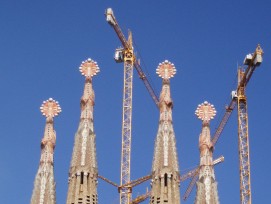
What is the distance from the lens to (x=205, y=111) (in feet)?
259

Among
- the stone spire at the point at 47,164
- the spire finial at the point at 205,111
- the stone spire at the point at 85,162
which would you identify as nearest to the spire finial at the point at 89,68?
the stone spire at the point at 85,162

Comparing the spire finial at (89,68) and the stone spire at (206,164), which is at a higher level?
the spire finial at (89,68)

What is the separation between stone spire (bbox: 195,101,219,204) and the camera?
73438 millimetres

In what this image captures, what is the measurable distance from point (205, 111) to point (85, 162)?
11.9 meters

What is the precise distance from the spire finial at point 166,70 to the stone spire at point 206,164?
14.3ft

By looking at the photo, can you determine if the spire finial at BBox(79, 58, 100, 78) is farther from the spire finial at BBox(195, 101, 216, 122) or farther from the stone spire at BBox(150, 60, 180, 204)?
the spire finial at BBox(195, 101, 216, 122)

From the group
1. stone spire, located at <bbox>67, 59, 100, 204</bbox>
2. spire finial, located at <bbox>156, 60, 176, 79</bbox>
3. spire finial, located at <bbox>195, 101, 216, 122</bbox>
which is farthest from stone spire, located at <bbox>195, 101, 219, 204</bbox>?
stone spire, located at <bbox>67, 59, 100, 204</bbox>

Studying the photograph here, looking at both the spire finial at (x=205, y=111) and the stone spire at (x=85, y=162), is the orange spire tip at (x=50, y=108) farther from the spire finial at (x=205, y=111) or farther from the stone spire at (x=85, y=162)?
the spire finial at (x=205, y=111)

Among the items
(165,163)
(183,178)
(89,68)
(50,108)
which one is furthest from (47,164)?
(183,178)

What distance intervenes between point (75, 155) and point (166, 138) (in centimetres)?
797

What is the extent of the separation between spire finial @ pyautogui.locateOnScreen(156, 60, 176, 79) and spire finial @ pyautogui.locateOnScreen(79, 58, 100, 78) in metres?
5.99

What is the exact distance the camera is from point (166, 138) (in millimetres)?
76438

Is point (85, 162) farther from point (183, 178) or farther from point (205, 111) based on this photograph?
point (183, 178)

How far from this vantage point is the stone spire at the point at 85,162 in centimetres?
7400
